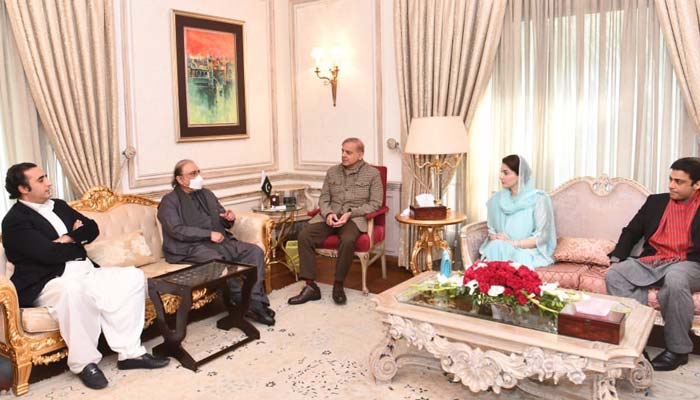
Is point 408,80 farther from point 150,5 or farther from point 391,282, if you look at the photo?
point 150,5

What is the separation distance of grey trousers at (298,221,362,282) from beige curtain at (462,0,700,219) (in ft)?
4.34

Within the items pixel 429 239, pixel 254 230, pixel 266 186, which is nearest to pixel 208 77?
pixel 266 186

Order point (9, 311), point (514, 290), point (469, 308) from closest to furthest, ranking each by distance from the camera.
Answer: point (514, 290), point (469, 308), point (9, 311)

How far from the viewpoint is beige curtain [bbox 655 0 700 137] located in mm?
3896

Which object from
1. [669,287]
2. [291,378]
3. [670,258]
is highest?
[670,258]

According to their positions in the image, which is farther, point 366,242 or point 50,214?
point 366,242

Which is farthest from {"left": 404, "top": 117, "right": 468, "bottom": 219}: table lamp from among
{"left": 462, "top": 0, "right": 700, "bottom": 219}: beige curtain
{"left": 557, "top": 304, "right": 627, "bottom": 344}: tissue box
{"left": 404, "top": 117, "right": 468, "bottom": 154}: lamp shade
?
{"left": 557, "top": 304, "right": 627, "bottom": 344}: tissue box

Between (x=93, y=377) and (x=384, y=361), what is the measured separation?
1577mm

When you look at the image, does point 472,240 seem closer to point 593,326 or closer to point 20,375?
point 593,326

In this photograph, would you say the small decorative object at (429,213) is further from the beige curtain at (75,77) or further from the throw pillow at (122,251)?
the beige curtain at (75,77)

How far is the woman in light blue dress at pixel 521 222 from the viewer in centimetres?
409

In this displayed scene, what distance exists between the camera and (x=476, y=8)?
487 centimetres

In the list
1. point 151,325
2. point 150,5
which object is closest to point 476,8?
point 150,5

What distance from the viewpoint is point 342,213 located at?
16.1 ft
